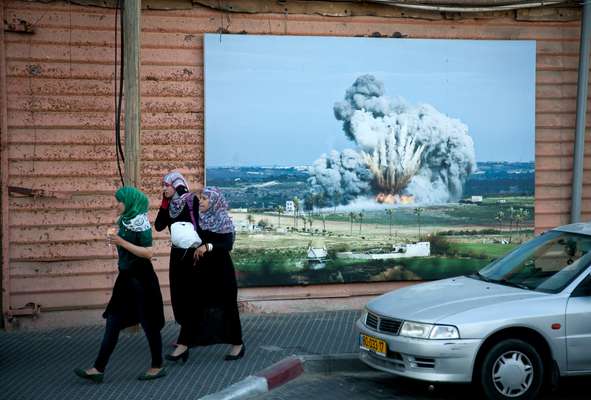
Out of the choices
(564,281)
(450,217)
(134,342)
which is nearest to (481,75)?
(450,217)

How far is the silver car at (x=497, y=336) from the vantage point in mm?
7879

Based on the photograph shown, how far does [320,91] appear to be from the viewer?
39.6 feet

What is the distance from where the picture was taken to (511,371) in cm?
794

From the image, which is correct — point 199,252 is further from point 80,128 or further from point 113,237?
point 80,128

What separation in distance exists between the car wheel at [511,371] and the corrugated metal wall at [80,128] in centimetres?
486

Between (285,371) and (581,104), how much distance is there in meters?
5.91

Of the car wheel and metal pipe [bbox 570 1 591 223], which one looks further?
metal pipe [bbox 570 1 591 223]

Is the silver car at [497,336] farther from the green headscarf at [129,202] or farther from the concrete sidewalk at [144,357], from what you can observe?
the green headscarf at [129,202]

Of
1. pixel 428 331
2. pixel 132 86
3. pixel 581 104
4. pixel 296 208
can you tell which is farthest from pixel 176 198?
pixel 581 104

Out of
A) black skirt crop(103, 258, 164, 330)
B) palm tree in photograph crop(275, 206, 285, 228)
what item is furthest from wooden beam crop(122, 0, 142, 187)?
palm tree in photograph crop(275, 206, 285, 228)

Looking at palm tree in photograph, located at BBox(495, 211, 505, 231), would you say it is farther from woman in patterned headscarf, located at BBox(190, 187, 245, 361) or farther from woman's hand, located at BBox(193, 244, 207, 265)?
woman's hand, located at BBox(193, 244, 207, 265)

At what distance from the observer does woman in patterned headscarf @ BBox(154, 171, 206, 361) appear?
940cm

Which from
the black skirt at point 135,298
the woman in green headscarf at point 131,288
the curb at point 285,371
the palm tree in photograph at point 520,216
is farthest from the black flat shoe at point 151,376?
the palm tree in photograph at point 520,216

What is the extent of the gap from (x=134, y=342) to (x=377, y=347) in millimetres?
3183
